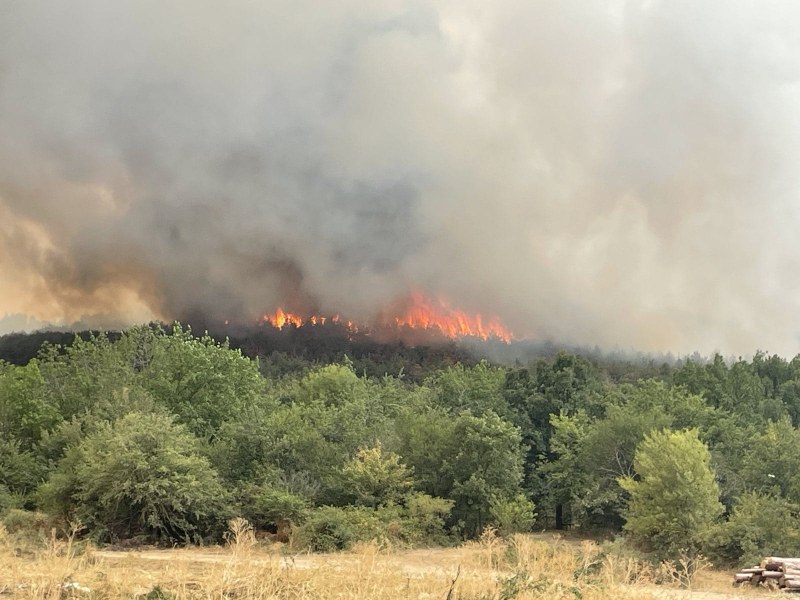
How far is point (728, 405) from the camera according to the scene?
168 feet

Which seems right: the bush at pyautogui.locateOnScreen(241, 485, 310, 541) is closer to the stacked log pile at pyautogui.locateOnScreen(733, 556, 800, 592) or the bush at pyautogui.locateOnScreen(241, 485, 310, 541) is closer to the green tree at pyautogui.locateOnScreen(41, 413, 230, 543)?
the green tree at pyautogui.locateOnScreen(41, 413, 230, 543)

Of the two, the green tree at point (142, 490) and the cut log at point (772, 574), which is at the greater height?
the green tree at point (142, 490)

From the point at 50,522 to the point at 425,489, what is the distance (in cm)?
1628

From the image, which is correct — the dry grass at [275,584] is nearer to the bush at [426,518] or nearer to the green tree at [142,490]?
the green tree at [142,490]

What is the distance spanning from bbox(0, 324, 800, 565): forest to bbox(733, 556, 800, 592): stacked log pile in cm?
417

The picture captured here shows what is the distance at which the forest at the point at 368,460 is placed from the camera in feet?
84.9

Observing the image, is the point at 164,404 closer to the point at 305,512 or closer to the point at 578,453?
the point at 305,512

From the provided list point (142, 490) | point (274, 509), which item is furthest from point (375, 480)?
point (142, 490)

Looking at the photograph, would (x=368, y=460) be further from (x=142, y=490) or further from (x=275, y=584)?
(x=275, y=584)

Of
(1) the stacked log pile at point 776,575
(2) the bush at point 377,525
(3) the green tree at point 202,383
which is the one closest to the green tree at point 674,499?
(1) the stacked log pile at point 776,575

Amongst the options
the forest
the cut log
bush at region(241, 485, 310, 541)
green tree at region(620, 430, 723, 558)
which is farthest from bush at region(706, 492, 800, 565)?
bush at region(241, 485, 310, 541)

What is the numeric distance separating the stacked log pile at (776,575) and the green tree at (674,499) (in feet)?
14.3

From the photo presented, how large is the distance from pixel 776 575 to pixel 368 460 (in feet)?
54.5

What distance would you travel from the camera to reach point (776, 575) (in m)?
19.8
